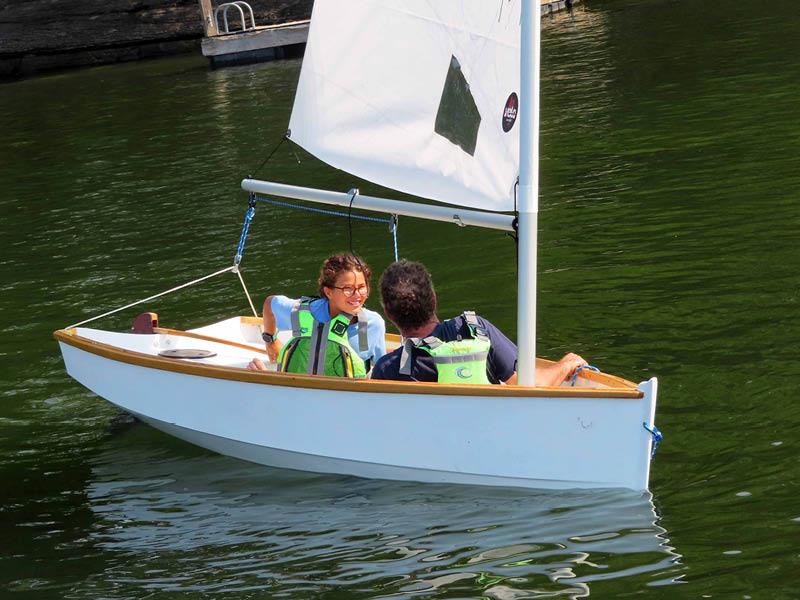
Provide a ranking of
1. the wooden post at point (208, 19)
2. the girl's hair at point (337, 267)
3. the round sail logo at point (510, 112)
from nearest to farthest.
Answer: the round sail logo at point (510, 112) → the girl's hair at point (337, 267) → the wooden post at point (208, 19)

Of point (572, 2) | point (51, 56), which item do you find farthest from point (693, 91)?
point (51, 56)

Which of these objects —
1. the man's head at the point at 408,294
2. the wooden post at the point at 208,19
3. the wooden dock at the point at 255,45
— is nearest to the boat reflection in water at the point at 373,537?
the man's head at the point at 408,294

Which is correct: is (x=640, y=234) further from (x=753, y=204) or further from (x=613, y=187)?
(x=613, y=187)

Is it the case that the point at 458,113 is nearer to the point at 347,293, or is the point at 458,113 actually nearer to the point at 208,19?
the point at 347,293

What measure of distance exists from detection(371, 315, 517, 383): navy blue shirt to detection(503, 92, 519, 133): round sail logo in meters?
0.95

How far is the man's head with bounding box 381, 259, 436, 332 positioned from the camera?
16.2 feet

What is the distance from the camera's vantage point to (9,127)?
20.3 metres

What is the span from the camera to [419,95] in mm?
5570

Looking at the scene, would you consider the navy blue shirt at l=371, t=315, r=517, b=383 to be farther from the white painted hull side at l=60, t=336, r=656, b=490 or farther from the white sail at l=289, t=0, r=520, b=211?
the white sail at l=289, t=0, r=520, b=211

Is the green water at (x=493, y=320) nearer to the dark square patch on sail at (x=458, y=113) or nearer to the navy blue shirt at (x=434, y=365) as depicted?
the navy blue shirt at (x=434, y=365)

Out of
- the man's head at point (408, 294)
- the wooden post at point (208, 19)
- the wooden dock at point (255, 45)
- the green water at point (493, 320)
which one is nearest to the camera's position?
the green water at point (493, 320)

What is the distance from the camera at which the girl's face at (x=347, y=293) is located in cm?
545

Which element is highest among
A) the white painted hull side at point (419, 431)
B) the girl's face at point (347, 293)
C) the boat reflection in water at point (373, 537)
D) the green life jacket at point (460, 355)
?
the girl's face at point (347, 293)

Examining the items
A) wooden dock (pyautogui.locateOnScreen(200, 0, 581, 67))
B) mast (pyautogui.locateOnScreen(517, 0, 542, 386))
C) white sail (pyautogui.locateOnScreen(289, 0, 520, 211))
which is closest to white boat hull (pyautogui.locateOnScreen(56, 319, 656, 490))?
mast (pyautogui.locateOnScreen(517, 0, 542, 386))
